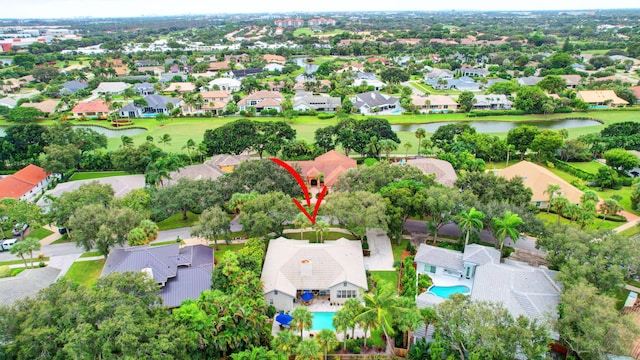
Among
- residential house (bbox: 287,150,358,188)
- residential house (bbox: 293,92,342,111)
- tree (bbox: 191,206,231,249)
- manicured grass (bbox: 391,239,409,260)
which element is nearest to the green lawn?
tree (bbox: 191,206,231,249)

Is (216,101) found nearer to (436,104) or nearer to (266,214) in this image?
(436,104)

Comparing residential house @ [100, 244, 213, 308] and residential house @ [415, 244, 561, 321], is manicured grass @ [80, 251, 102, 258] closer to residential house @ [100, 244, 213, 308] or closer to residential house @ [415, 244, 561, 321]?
residential house @ [100, 244, 213, 308]

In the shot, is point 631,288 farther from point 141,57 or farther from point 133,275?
point 141,57

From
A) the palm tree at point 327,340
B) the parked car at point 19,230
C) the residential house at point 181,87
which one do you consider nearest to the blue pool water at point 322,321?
the palm tree at point 327,340

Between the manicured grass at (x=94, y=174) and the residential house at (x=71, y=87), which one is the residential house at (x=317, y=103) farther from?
the residential house at (x=71, y=87)

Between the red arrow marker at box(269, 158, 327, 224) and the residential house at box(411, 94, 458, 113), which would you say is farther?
the residential house at box(411, 94, 458, 113)

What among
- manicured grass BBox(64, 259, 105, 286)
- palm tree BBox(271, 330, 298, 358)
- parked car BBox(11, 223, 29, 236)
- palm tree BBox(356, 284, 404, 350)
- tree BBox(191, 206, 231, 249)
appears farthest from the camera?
parked car BBox(11, 223, 29, 236)
